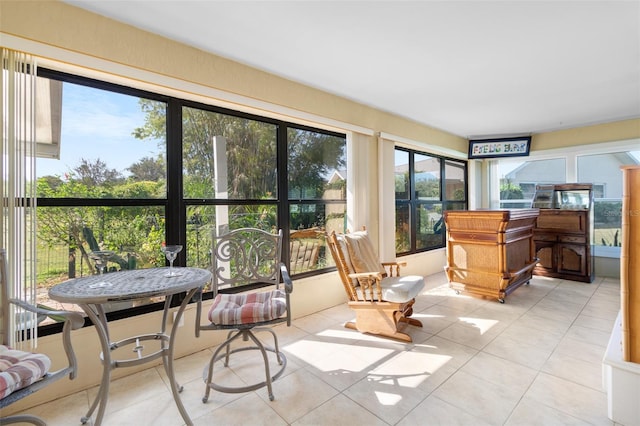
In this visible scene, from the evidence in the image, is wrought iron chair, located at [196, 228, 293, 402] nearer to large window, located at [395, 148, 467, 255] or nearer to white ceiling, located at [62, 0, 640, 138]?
white ceiling, located at [62, 0, 640, 138]

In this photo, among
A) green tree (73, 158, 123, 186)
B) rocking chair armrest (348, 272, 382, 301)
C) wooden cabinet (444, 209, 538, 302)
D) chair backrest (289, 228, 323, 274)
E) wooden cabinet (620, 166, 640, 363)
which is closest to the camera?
wooden cabinet (620, 166, 640, 363)

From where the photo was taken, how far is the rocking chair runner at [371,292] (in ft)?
8.47

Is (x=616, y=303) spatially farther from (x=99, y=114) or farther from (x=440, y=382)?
(x=99, y=114)

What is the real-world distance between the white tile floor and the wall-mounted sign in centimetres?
333

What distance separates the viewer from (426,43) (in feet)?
7.90

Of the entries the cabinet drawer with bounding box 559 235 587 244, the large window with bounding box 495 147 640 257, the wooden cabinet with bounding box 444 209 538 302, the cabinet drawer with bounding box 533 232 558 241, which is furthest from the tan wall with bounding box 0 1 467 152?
the large window with bounding box 495 147 640 257

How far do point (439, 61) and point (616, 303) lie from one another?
3.53 metres

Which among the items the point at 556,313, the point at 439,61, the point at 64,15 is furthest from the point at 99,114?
the point at 556,313

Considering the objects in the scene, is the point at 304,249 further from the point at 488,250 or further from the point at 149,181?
the point at 488,250

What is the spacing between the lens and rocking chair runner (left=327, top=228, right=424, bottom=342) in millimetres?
2582

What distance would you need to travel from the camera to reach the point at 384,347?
251 centimetres

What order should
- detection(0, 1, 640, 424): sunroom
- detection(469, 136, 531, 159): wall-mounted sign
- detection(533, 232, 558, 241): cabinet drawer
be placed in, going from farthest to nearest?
detection(469, 136, 531, 159): wall-mounted sign < detection(533, 232, 558, 241): cabinet drawer < detection(0, 1, 640, 424): sunroom

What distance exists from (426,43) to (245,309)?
2.47m

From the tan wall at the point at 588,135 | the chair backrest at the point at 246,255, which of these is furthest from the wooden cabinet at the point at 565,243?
the chair backrest at the point at 246,255
